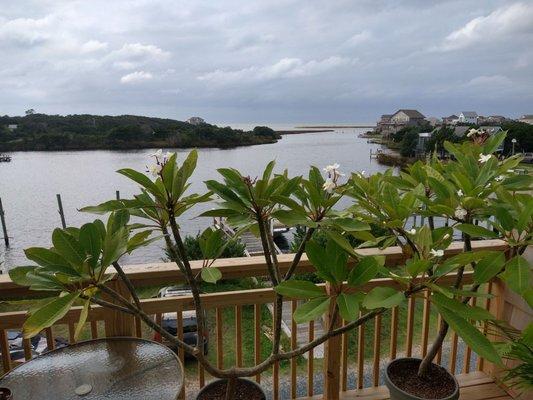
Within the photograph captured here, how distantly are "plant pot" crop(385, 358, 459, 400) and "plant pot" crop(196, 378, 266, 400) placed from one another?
0.55m

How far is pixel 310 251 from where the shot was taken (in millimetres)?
1044

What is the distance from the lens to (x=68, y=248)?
3.11ft

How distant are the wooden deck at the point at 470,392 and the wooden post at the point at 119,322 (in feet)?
3.28

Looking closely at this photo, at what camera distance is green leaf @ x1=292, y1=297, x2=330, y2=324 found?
0.92 meters

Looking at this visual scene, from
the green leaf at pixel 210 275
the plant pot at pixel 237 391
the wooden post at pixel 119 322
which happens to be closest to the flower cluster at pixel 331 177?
the green leaf at pixel 210 275

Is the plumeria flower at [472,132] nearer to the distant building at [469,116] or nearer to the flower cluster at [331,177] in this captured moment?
the flower cluster at [331,177]

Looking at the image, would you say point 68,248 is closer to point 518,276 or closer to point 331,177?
point 331,177

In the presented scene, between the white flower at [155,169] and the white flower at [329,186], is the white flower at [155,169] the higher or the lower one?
the higher one

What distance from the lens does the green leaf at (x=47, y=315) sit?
82 centimetres

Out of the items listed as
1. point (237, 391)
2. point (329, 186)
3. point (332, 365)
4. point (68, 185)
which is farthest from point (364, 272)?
point (68, 185)

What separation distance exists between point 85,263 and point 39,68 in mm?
30699

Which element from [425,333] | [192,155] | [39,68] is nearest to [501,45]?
[425,333]

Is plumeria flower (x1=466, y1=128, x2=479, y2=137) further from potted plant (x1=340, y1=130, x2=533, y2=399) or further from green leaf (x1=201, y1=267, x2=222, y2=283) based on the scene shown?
green leaf (x1=201, y1=267, x2=222, y2=283)

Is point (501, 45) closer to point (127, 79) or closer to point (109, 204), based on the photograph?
point (109, 204)
